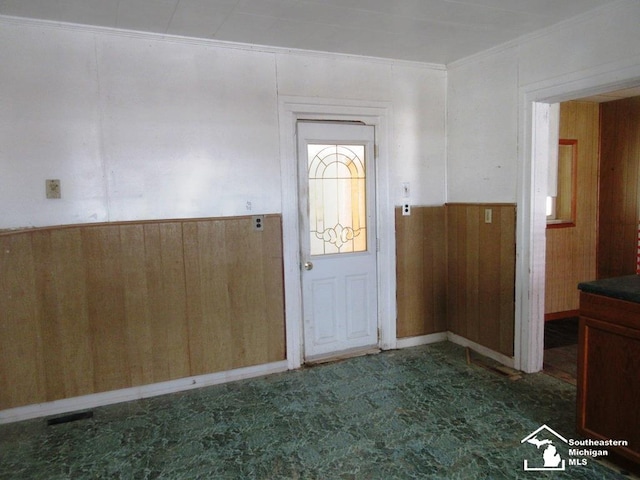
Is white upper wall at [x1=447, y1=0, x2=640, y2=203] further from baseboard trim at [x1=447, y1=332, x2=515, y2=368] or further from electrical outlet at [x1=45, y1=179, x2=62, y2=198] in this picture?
electrical outlet at [x1=45, y1=179, x2=62, y2=198]

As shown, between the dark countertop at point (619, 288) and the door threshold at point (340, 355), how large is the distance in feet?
6.73

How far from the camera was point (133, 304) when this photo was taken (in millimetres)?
3170

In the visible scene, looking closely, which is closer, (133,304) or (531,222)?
(133,304)

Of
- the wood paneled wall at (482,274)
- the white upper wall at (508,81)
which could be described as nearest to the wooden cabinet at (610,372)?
the wood paneled wall at (482,274)

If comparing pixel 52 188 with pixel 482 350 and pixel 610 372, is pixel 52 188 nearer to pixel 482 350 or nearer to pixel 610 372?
pixel 610 372

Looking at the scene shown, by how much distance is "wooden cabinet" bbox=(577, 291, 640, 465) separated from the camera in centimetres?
213

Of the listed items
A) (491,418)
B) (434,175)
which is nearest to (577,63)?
(434,175)

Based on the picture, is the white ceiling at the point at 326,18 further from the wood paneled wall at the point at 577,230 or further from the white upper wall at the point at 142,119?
the wood paneled wall at the point at 577,230

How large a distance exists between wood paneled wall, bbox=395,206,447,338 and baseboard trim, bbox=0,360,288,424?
133 centimetres

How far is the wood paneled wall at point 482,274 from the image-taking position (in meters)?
3.58

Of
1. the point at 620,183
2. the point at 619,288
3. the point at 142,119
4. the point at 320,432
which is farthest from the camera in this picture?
the point at 620,183

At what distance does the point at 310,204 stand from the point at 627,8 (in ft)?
8.24

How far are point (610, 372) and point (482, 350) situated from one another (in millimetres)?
1686

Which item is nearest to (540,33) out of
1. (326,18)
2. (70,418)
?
(326,18)
